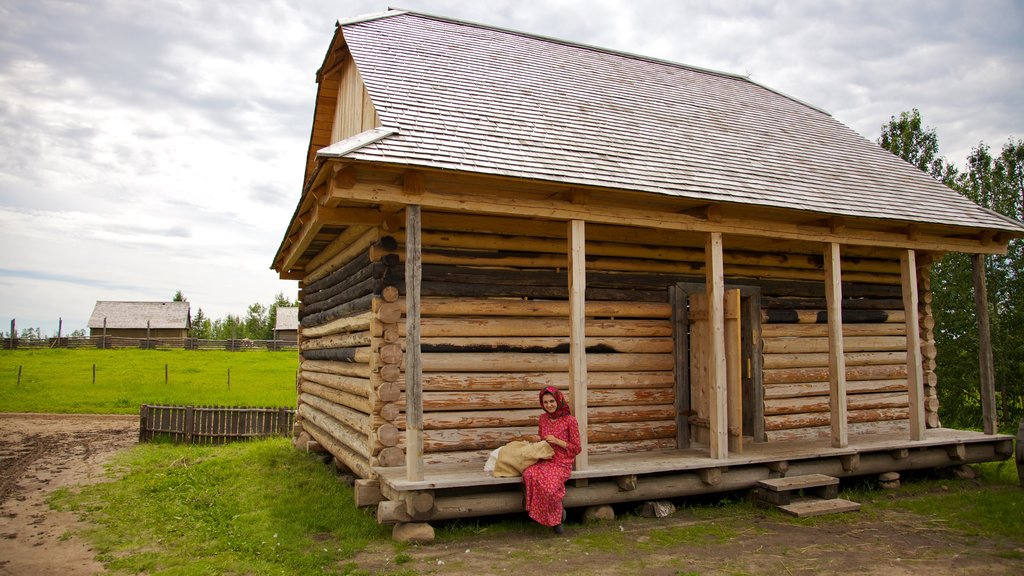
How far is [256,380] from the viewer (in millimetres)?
30109

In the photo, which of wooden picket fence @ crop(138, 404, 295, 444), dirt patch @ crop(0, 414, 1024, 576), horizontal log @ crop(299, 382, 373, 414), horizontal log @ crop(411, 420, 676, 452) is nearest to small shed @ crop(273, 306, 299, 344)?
wooden picket fence @ crop(138, 404, 295, 444)

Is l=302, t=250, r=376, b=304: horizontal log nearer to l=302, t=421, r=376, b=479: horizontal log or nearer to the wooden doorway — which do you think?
l=302, t=421, r=376, b=479: horizontal log

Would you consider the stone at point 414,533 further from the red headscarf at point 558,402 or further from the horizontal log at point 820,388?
the horizontal log at point 820,388

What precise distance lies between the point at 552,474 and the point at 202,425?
1070cm

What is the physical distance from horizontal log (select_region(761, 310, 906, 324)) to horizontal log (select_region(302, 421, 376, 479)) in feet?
19.5

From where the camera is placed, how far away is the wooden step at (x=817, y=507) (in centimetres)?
753

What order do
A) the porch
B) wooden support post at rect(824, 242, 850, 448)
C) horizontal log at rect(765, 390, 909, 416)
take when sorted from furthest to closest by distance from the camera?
1. horizontal log at rect(765, 390, 909, 416)
2. wooden support post at rect(824, 242, 850, 448)
3. the porch

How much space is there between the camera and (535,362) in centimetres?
827

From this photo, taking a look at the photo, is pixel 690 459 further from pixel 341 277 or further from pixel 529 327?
pixel 341 277

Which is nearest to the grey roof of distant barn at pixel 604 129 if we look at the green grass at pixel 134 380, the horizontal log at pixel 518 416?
the horizontal log at pixel 518 416

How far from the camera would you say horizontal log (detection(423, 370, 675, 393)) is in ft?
25.8

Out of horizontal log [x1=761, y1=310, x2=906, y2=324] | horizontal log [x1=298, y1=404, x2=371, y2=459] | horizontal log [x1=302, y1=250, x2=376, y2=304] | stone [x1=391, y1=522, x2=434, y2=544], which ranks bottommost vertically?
stone [x1=391, y1=522, x2=434, y2=544]

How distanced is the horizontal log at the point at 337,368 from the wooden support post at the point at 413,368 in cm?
177

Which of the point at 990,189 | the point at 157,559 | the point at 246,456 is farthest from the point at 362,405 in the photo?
the point at 990,189
